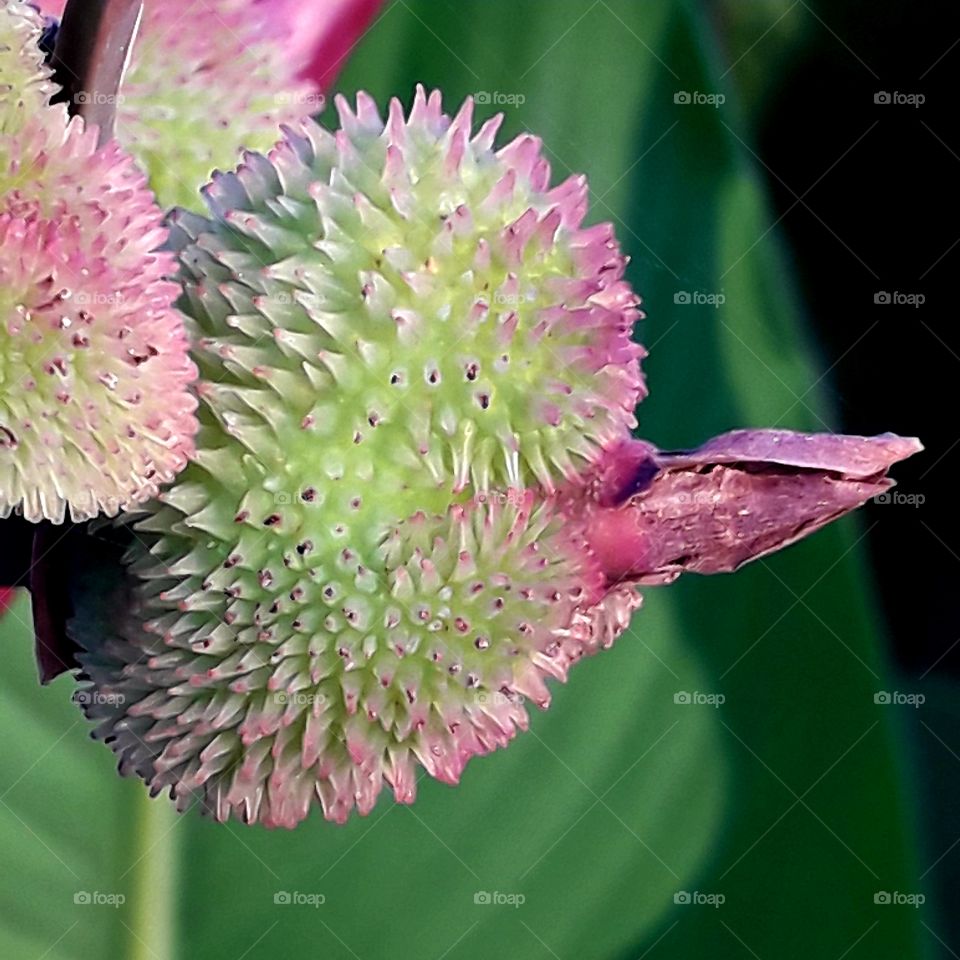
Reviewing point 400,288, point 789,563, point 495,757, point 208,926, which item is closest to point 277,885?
point 208,926

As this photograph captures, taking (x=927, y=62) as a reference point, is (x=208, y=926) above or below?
below

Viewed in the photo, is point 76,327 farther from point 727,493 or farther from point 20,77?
point 727,493

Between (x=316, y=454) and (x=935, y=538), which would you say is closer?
(x=316, y=454)

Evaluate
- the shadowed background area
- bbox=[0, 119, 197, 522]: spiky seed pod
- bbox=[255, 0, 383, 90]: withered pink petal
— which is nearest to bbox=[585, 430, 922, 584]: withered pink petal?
bbox=[0, 119, 197, 522]: spiky seed pod

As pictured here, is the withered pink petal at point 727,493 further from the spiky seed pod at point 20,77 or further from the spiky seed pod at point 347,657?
the spiky seed pod at point 20,77

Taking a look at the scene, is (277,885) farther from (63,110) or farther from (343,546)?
(63,110)

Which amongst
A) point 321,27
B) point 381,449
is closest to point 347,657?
point 381,449

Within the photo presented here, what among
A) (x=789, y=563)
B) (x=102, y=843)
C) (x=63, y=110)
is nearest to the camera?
(x=63, y=110)
